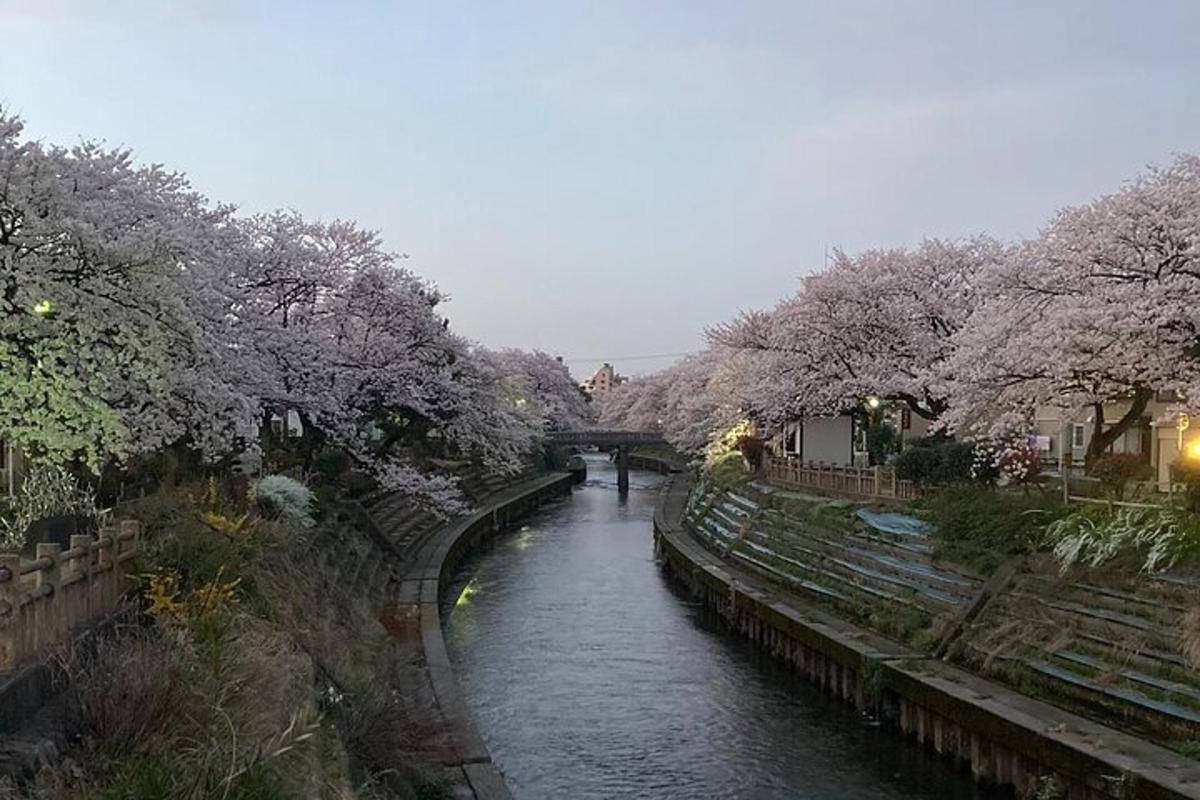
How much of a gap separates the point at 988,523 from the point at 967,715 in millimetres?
5364

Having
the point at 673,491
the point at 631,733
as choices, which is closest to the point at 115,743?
the point at 631,733

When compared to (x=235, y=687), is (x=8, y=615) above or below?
above

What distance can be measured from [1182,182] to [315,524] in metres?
20.0

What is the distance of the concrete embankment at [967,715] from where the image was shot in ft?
42.3

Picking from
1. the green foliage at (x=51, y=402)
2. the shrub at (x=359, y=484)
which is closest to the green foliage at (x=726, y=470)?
the shrub at (x=359, y=484)

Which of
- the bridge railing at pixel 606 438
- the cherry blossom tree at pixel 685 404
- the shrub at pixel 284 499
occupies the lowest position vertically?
the shrub at pixel 284 499

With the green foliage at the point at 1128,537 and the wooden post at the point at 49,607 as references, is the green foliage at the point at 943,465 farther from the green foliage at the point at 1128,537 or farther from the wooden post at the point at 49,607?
the wooden post at the point at 49,607

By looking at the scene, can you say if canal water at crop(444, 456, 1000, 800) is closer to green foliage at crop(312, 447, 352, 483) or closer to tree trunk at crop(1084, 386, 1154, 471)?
green foliage at crop(312, 447, 352, 483)

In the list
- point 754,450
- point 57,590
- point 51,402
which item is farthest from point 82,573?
point 754,450

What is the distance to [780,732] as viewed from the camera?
18766 mm

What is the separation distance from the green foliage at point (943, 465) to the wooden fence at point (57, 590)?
57.7 ft

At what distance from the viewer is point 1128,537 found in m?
17.1

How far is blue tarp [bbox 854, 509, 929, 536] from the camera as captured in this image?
23281mm

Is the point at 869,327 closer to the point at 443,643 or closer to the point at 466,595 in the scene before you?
the point at 466,595
